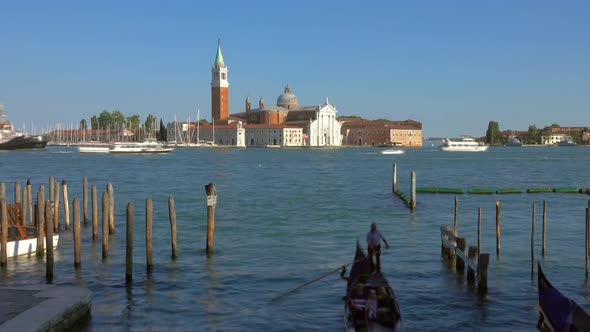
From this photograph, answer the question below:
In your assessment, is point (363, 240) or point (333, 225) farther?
point (333, 225)

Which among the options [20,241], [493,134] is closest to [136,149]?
[20,241]

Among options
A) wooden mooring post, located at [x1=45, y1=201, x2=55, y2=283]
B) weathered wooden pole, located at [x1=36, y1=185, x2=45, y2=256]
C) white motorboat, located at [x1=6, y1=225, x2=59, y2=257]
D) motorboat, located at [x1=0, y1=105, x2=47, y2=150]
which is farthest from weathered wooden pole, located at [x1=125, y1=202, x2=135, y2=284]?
motorboat, located at [x1=0, y1=105, x2=47, y2=150]

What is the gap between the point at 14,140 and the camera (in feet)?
318

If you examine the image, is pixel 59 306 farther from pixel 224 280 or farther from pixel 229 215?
pixel 229 215

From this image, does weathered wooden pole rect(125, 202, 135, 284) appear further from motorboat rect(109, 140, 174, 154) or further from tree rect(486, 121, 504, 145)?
tree rect(486, 121, 504, 145)

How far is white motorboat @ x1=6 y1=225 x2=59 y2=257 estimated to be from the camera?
553 inches

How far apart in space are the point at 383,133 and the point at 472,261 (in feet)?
517

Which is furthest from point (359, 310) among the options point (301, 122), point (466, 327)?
point (301, 122)

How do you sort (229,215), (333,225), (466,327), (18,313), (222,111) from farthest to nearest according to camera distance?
(222,111) → (229,215) → (333,225) → (466,327) → (18,313)

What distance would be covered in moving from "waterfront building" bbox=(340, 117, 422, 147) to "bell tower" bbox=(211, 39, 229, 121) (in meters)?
36.4

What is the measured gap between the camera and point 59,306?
879 centimetres

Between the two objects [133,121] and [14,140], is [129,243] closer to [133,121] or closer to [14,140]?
[14,140]

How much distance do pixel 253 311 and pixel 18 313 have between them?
3.75 metres

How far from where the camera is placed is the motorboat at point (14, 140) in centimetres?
9681
